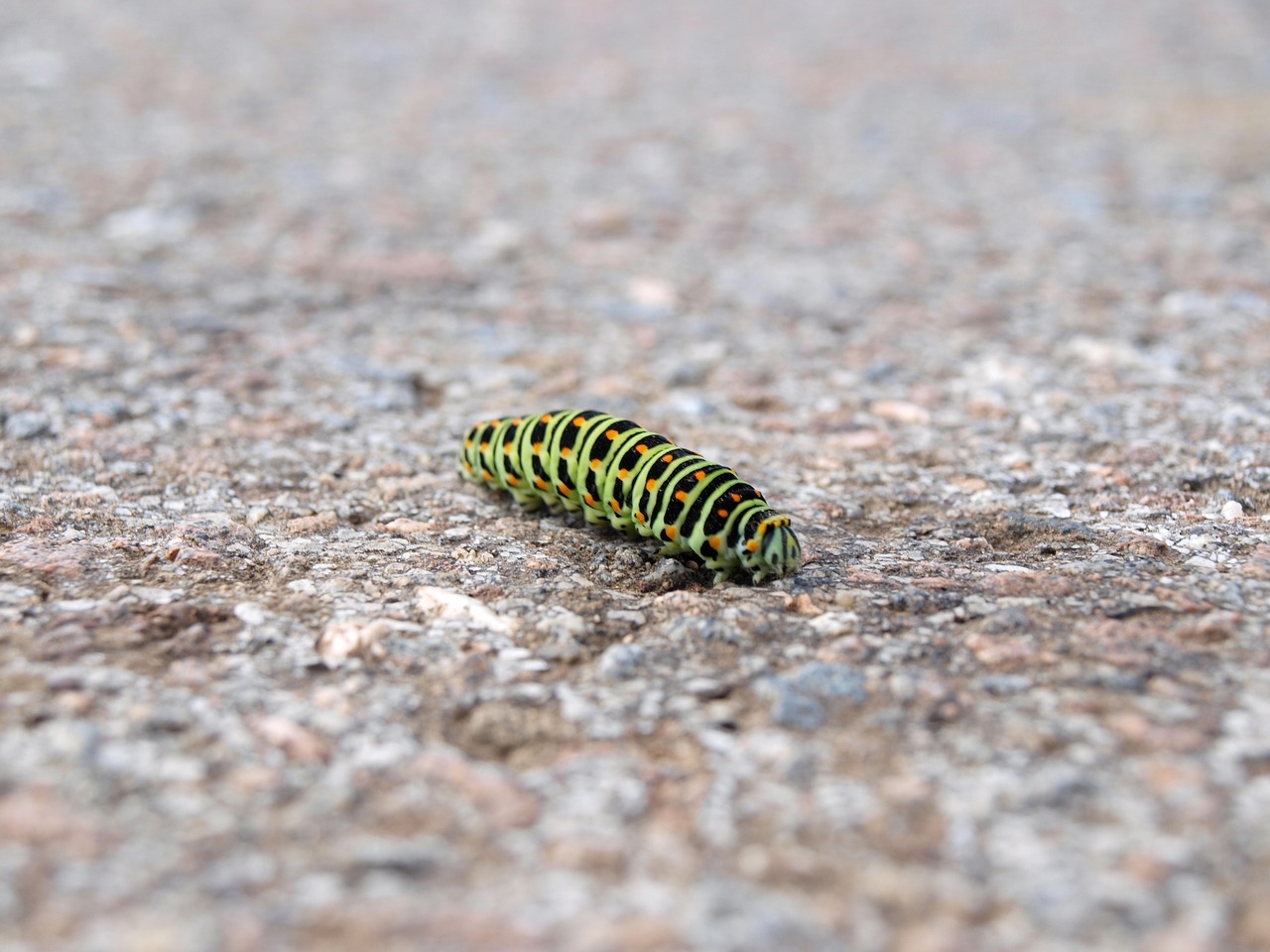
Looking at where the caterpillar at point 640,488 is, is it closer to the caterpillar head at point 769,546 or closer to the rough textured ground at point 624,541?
the caterpillar head at point 769,546

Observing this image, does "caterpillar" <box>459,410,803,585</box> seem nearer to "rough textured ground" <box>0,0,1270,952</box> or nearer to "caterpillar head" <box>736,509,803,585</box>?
"caterpillar head" <box>736,509,803,585</box>

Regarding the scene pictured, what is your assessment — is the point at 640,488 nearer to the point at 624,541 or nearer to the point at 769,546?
the point at 624,541

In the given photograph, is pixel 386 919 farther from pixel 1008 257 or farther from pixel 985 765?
pixel 1008 257

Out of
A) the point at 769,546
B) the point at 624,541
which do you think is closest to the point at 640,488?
the point at 624,541

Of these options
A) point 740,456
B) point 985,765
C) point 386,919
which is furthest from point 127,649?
point 740,456

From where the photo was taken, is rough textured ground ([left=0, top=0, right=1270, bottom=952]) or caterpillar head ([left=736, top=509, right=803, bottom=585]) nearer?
rough textured ground ([left=0, top=0, right=1270, bottom=952])

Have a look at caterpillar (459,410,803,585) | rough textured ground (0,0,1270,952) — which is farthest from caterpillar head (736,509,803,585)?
rough textured ground (0,0,1270,952)
